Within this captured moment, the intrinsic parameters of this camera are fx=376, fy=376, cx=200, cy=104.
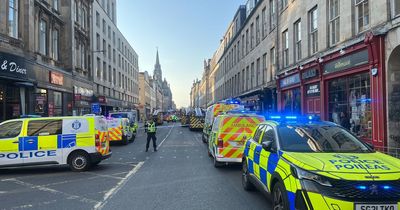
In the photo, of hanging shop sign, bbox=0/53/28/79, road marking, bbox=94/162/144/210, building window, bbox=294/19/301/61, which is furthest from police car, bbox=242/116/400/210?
hanging shop sign, bbox=0/53/28/79

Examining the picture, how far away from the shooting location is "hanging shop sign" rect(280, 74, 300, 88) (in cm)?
2219

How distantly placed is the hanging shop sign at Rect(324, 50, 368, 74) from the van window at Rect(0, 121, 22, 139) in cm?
1232

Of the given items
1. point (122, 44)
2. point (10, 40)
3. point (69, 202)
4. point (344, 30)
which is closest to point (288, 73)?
point (344, 30)

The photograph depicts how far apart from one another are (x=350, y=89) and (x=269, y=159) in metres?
11.1

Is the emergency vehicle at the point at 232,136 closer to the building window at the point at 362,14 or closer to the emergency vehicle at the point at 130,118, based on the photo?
the building window at the point at 362,14

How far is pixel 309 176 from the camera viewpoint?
4.86 m

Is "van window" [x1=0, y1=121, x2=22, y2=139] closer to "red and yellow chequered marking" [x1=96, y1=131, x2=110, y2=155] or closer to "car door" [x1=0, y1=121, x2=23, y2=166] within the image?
"car door" [x1=0, y1=121, x2=23, y2=166]

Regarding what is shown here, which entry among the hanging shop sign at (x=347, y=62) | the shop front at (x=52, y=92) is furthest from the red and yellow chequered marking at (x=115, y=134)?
the hanging shop sign at (x=347, y=62)

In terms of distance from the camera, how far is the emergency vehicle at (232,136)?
460 inches

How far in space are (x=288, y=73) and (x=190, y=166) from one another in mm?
13159

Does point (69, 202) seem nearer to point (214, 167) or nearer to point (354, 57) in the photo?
point (214, 167)

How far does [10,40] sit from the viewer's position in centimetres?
2139

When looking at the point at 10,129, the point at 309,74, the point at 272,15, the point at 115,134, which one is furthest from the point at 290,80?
the point at 10,129

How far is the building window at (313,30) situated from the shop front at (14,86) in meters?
16.3
